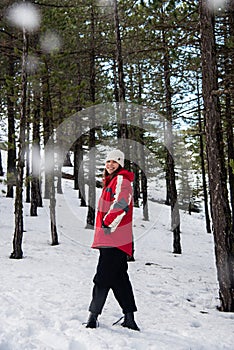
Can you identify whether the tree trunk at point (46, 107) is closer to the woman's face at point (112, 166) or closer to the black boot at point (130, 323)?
the woman's face at point (112, 166)

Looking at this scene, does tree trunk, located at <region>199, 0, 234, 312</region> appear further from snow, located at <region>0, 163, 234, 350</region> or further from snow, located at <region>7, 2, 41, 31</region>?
snow, located at <region>7, 2, 41, 31</region>

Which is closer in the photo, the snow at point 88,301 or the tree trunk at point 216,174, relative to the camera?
the snow at point 88,301

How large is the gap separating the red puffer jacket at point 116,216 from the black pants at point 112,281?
0.42 feet

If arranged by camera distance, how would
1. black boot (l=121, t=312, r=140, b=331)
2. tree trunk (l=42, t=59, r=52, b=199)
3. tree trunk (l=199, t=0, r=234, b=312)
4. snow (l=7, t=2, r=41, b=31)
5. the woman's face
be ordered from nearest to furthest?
black boot (l=121, t=312, r=140, b=331), the woman's face, tree trunk (l=199, t=0, r=234, b=312), snow (l=7, t=2, r=41, b=31), tree trunk (l=42, t=59, r=52, b=199)

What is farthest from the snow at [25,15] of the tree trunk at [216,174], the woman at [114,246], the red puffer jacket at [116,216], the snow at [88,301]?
the woman at [114,246]

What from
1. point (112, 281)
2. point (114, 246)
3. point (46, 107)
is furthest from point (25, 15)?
point (112, 281)

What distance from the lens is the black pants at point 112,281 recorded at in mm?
4320

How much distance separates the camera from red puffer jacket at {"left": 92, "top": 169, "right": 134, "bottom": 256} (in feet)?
14.0

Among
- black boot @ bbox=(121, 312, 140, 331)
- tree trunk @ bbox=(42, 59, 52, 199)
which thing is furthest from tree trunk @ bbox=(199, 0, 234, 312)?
tree trunk @ bbox=(42, 59, 52, 199)

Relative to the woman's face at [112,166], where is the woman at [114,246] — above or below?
below

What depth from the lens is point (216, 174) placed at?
632 centimetres

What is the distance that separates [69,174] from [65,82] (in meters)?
22.9

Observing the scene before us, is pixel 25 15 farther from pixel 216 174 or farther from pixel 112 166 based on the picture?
pixel 216 174

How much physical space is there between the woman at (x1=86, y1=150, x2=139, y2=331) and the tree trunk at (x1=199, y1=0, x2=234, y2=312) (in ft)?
8.37
